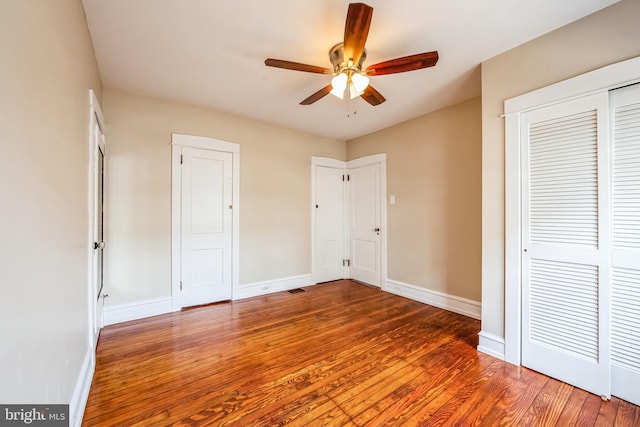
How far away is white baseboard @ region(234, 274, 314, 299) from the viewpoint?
3.62m

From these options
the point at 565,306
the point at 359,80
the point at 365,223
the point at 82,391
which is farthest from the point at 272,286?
the point at 565,306

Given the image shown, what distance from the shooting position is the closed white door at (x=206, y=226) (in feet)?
10.5

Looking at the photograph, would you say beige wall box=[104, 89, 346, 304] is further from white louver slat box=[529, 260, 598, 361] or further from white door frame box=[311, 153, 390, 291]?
white louver slat box=[529, 260, 598, 361]

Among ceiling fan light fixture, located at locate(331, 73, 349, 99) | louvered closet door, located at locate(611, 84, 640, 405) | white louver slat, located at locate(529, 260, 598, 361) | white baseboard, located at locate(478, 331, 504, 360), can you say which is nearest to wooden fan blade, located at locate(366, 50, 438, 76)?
ceiling fan light fixture, located at locate(331, 73, 349, 99)

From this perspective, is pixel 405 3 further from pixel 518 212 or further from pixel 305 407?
pixel 305 407

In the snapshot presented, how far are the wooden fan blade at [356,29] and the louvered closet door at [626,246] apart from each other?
1.71 meters

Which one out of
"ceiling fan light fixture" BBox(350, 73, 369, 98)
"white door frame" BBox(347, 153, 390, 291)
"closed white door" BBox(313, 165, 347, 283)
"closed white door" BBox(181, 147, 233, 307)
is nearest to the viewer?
"ceiling fan light fixture" BBox(350, 73, 369, 98)

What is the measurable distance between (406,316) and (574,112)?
2386mm

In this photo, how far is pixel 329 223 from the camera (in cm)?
452

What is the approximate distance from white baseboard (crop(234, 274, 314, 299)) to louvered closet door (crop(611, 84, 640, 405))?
332 centimetres

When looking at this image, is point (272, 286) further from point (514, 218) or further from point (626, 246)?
point (626, 246)

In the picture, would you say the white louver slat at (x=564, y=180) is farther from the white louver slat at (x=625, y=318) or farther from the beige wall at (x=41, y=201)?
the beige wall at (x=41, y=201)

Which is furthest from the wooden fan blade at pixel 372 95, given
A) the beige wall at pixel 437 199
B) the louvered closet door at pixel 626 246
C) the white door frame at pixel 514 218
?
the louvered closet door at pixel 626 246

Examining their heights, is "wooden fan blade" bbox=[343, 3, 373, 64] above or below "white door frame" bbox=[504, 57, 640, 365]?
above
